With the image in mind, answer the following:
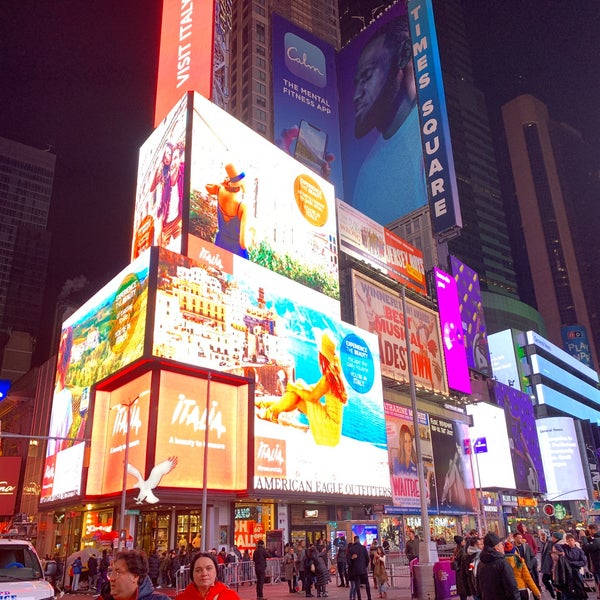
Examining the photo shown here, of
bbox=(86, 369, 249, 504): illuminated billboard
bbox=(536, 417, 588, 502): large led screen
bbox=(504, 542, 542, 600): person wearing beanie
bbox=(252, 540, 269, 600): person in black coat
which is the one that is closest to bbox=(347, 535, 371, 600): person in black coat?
bbox=(252, 540, 269, 600): person in black coat

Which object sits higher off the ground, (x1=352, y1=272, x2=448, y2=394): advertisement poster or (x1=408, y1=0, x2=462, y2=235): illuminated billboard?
(x1=408, y1=0, x2=462, y2=235): illuminated billboard

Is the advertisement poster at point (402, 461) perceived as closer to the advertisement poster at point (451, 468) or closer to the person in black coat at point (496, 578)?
the advertisement poster at point (451, 468)

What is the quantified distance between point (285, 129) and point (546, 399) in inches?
2785

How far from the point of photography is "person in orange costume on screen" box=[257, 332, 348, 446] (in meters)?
39.1

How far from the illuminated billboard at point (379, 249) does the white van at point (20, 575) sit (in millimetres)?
50246

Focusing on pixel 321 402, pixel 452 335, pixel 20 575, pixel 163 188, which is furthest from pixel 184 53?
pixel 20 575

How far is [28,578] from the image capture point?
9.63 metres

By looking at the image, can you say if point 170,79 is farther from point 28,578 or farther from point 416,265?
point 28,578

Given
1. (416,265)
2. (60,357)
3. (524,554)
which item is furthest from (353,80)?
(524,554)

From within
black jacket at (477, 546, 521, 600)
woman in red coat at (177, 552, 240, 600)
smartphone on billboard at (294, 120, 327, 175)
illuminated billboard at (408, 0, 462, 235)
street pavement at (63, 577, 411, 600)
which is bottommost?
street pavement at (63, 577, 411, 600)

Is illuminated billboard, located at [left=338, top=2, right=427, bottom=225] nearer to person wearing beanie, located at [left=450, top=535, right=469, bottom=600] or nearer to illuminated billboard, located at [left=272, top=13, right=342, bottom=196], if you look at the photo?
illuminated billboard, located at [left=272, top=13, right=342, bottom=196]

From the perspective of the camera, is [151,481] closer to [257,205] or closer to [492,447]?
[257,205]

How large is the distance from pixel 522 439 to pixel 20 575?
84847mm

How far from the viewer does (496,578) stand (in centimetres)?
763
